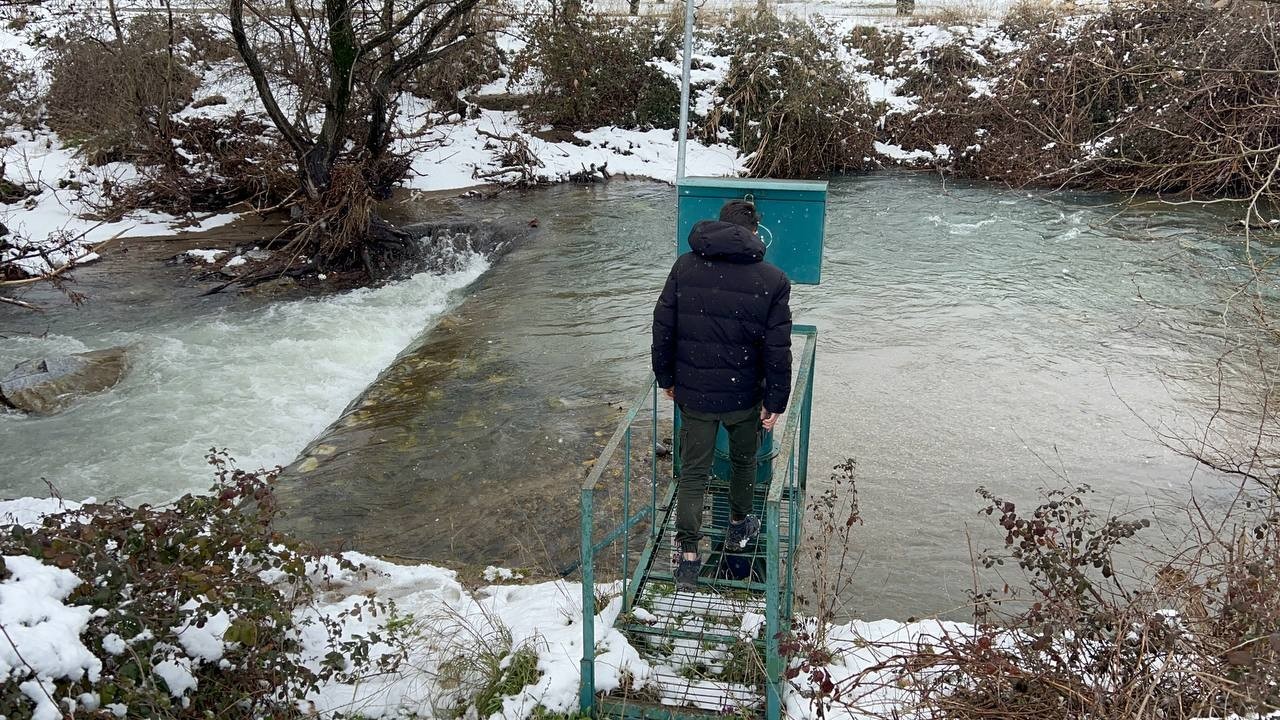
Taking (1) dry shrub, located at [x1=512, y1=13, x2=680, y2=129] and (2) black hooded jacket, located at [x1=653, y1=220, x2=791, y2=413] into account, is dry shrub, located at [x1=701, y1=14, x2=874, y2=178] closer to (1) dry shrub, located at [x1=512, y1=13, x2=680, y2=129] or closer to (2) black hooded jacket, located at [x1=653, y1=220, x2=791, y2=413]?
(1) dry shrub, located at [x1=512, y1=13, x2=680, y2=129]

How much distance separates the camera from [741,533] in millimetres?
4836

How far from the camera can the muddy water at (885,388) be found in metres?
6.06

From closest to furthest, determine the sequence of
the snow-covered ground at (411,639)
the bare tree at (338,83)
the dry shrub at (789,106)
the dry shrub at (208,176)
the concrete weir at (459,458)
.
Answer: the snow-covered ground at (411,639)
the concrete weir at (459,458)
the bare tree at (338,83)
the dry shrub at (208,176)
the dry shrub at (789,106)

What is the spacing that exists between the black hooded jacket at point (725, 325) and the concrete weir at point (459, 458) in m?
1.69

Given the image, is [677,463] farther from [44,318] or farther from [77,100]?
[77,100]

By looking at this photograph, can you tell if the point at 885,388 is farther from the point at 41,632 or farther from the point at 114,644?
the point at 41,632

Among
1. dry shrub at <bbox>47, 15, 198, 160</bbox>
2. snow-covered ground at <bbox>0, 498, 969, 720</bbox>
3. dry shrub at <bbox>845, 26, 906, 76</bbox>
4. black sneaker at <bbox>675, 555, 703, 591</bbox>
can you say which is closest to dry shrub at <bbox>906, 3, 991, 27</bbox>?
dry shrub at <bbox>845, 26, 906, 76</bbox>

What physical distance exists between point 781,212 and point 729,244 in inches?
51.5

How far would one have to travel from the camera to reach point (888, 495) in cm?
648

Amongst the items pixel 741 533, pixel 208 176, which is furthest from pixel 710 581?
pixel 208 176

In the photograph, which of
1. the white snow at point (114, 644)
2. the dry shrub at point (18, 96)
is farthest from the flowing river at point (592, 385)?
the dry shrub at point (18, 96)

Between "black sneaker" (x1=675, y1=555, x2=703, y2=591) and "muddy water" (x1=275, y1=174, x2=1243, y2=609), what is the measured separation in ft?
3.90

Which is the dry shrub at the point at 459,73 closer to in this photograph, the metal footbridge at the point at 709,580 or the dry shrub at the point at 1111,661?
the metal footbridge at the point at 709,580

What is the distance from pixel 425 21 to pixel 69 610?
41.3ft
